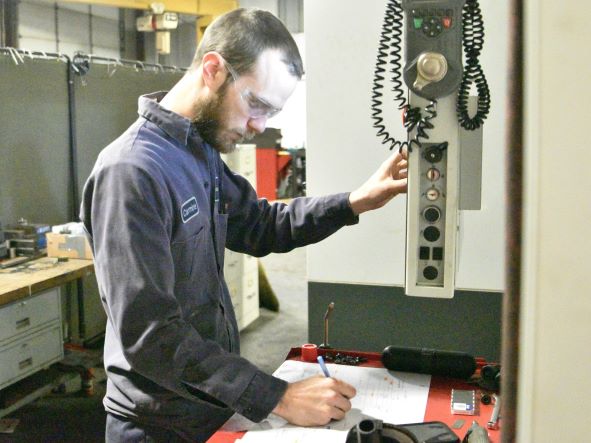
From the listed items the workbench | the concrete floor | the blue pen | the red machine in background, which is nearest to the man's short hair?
the blue pen

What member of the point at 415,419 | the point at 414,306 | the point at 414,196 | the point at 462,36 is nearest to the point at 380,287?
the point at 414,306

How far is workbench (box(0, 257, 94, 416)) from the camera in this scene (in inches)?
94.7

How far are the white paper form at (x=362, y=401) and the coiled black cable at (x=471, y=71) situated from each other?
528 millimetres

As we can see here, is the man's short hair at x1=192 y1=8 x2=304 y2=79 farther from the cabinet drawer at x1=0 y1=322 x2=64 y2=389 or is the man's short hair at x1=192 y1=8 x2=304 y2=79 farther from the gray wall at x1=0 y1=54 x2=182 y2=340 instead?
the gray wall at x1=0 y1=54 x2=182 y2=340

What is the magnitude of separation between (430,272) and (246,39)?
1.95ft

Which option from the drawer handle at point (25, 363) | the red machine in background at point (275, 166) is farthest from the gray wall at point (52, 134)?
the red machine in background at point (275, 166)

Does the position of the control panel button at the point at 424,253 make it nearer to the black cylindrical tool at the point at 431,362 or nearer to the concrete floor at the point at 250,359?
the black cylindrical tool at the point at 431,362

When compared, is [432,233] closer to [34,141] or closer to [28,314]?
[28,314]

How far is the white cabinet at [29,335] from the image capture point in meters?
2.42

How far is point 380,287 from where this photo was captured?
6.91ft

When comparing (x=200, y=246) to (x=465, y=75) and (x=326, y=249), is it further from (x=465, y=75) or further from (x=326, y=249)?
(x=326, y=249)

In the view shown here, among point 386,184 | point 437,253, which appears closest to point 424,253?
point 437,253

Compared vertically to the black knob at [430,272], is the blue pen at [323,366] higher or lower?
lower

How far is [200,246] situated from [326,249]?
1022mm
